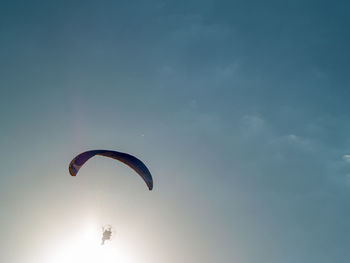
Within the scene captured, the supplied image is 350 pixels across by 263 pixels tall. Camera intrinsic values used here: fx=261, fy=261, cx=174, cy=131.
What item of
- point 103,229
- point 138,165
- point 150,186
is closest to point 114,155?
point 138,165

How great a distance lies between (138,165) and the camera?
821 inches

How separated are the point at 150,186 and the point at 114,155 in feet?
12.4

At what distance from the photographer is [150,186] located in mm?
20500

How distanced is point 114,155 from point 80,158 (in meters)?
2.56

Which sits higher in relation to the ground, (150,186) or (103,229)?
(150,186)

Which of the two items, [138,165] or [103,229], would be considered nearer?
[138,165]

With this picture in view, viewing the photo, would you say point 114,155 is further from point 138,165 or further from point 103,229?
point 103,229

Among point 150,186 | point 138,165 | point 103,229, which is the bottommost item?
point 103,229

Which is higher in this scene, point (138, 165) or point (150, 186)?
point (138, 165)

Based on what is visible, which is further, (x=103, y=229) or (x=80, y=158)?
(x=103, y=229)

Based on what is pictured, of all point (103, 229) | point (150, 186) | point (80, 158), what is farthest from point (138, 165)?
point (103, 229)

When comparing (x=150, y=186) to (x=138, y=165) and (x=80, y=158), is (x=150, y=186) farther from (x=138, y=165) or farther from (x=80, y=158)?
(x=80, y=158)

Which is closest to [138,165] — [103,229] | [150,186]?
[150,186]

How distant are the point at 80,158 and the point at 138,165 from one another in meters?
4.43
